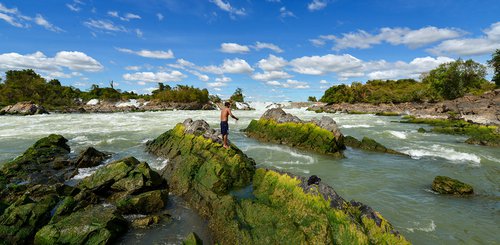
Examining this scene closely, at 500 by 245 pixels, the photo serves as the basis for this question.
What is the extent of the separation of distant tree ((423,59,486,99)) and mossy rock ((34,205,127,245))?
281 feet

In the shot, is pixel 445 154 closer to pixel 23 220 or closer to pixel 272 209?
pixel 272 209

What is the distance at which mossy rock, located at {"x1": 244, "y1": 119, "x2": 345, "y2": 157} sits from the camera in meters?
18.8

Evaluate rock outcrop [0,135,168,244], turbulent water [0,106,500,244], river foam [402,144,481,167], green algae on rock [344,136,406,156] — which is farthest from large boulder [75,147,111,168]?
river foam [402,144,481,167]

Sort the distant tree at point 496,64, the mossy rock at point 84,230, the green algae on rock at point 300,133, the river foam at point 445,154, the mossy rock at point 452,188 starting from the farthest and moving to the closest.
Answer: the distant tree at point 496,64 → the green algae on rock at point 300,133 → the river foam at point 445,154 → the mossy rock at point 452,188 → the mossy rock at point 84,230

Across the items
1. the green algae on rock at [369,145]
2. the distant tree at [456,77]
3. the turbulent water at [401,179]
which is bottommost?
the turbulent water at [401,179]

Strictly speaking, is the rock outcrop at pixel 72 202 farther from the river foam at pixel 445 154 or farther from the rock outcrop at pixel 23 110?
the rock outcrop at pixel 23 110

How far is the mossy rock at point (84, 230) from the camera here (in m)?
6.79

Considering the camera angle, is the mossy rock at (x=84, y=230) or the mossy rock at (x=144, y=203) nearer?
the mossy rock at (x=84, y=230)

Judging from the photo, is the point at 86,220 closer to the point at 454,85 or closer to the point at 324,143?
the point at 324,143

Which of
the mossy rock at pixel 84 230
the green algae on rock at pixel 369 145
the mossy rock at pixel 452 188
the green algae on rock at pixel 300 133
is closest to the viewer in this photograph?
the mossy rock at pixel 84 230

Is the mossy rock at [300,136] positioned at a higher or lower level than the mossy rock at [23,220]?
higher

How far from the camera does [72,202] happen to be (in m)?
8.66

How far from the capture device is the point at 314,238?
6129 mm

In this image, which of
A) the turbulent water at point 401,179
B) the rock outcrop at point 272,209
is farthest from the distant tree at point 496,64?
the rock outcrop at point 272,209
